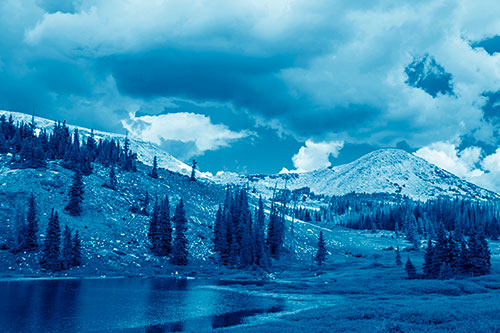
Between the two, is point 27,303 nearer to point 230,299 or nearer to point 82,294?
point 82,294

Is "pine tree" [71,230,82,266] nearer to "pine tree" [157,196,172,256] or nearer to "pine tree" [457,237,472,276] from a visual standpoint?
"pine tree" [157,196,172,256]

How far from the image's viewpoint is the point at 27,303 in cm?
5306

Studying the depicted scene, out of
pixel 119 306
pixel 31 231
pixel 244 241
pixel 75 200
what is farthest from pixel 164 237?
pixel 119 306

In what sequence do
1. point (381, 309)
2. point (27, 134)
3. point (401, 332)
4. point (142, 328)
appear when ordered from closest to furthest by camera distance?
point (401, 332) → point (142, 328) → point (381, 309) → point (27, 134)

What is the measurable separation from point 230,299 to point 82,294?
21.7 meters

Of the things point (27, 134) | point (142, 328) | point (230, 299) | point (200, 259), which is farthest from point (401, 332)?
point (27, 134)

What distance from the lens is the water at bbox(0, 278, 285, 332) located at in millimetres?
42250

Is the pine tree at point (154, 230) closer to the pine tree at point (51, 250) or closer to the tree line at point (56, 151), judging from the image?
the pine tree at point (51, 250)

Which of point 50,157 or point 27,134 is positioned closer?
point 50,157

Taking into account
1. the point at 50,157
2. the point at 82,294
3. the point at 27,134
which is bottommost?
the point at 82,294

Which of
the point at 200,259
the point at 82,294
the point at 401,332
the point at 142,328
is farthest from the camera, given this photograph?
the point at 200,259

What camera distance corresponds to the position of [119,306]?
53.8m

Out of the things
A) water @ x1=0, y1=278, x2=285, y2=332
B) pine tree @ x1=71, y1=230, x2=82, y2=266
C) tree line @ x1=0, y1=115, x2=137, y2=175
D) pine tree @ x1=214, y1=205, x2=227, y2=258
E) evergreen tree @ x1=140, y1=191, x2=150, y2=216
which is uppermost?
tree line @ x1=0, y1=115, x2=137, y2=175

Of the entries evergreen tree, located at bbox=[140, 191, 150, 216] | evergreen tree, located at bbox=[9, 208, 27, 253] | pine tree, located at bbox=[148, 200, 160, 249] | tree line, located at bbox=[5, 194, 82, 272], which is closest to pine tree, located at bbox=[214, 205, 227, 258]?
pine tree, located at bbox=[148, 200, 160, 249]
